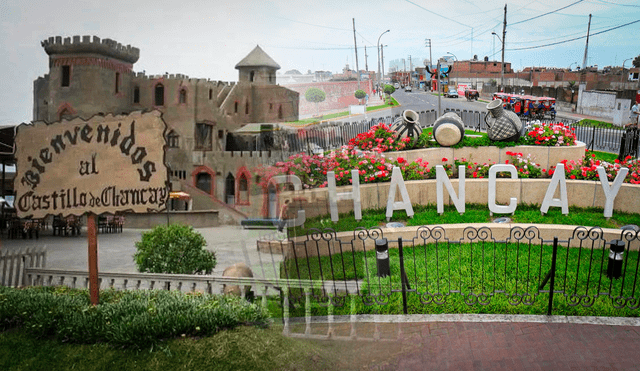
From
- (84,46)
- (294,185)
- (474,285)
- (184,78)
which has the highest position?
(84,46)

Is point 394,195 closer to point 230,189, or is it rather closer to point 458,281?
point 458,281

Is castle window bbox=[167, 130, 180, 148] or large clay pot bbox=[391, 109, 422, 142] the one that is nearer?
castle window bbox=[167, 130, 180, 148]

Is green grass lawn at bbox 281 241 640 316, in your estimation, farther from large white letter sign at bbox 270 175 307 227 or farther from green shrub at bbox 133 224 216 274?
green shrub at bbox 133 224 216 274

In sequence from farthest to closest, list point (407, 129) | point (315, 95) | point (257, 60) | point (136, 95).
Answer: point (407, 129)
point (315, 95)
point (257, 60)
point (136, 95)

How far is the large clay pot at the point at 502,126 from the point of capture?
11406 mm

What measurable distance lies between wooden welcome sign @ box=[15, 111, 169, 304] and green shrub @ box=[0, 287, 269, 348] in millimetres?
429

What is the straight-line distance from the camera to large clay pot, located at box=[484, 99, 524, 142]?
11.4 metres

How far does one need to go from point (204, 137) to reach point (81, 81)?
1.28m

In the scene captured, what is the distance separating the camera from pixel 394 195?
353 inches

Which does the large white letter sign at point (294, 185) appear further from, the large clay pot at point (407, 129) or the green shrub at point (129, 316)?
the large clay pot at point (407, 129)

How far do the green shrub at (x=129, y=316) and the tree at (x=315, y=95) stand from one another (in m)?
3.29

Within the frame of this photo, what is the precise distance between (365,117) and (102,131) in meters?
12.2

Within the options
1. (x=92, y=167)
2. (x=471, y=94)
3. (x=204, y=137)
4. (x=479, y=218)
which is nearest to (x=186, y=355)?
(x=92, y=167)

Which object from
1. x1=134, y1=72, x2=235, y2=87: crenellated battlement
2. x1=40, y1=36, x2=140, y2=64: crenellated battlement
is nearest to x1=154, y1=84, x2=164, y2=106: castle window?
x1=134, y1=72, x2=235, y2=87: crenellated battlement
